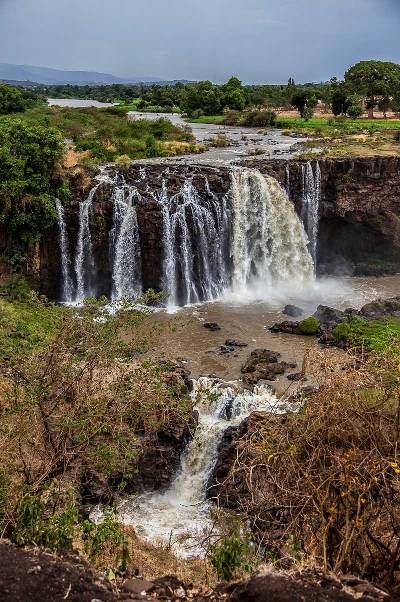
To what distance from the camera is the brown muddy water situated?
19.6m

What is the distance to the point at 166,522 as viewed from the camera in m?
13.8

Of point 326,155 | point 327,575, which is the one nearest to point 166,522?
point 327,575

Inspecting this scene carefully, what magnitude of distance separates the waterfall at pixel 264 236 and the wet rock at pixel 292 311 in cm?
339

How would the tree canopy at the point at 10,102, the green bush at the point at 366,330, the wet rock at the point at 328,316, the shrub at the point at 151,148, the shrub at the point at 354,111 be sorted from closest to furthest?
1. the green bush at the point at 366,330
2. the wet rock at the point at 328,316
3. the shrub at the point at 151,148
4. the tree canopy at the point at 10,102
5. the shrub at the point at 354,111

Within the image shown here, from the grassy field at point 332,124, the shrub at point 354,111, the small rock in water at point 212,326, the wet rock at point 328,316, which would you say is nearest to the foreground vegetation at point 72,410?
the small rock in water at point 212,326

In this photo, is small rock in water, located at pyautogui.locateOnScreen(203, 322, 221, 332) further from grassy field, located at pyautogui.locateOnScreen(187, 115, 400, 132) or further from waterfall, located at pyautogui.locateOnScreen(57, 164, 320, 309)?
grassy field, located at pyautogui.locateOnScreen(187, 115, 400, 132)

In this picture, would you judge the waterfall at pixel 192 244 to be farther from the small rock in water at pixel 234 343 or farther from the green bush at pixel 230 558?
the green bush at pixel 230 558

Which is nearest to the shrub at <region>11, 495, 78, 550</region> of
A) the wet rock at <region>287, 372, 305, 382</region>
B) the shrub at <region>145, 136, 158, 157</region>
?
the wet rock at <region>287, 372, 305, 382</region>

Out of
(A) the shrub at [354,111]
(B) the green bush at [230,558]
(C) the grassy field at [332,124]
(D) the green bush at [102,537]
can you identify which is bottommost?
(D) the green bush at [102,537]

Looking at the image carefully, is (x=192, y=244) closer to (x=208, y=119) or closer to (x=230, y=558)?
(x=230, y=558)

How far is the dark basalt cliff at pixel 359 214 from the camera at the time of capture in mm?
30438

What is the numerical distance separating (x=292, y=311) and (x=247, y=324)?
7.04 feet

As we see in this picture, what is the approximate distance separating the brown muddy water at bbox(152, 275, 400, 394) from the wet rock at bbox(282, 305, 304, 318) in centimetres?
27

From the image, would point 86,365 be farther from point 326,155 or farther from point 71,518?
point 326,155
